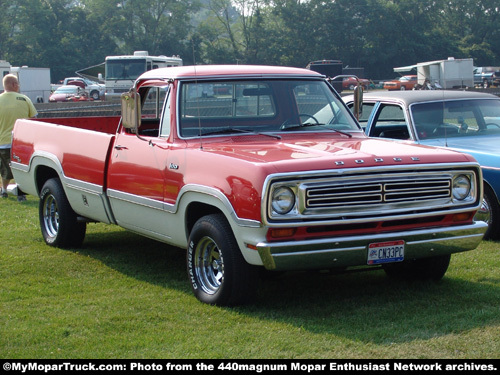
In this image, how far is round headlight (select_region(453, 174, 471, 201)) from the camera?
6.44 m

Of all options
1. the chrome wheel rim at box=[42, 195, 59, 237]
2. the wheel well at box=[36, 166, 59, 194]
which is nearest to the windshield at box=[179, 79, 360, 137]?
the chrome wheel rim at box=[42, 195, 59, 237]

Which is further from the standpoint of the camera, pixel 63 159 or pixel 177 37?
pixel 177 37

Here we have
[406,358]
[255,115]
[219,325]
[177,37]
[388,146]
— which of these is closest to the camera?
[406,358]

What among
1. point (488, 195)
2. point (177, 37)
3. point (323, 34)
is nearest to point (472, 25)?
point (323, 34)

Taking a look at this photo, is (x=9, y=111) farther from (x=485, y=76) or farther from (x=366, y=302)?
(x=485, y=76)

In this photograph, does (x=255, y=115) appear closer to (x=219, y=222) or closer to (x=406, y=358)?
(x=219, y=222)

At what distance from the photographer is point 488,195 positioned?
8867 millimetres

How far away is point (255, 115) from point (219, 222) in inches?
60.0

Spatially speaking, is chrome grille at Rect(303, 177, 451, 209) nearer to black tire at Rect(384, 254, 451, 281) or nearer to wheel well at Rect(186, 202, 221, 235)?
black tire at Rect(384, 254, 451, 281)

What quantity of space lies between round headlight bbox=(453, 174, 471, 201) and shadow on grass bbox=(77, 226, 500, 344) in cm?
83

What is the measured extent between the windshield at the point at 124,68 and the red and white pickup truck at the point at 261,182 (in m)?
31.3

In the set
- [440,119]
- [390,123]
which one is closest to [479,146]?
[440,119]

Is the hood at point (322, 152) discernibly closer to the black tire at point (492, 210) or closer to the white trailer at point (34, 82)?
the black tire at point (492, 210)

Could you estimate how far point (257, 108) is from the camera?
24.5ft
